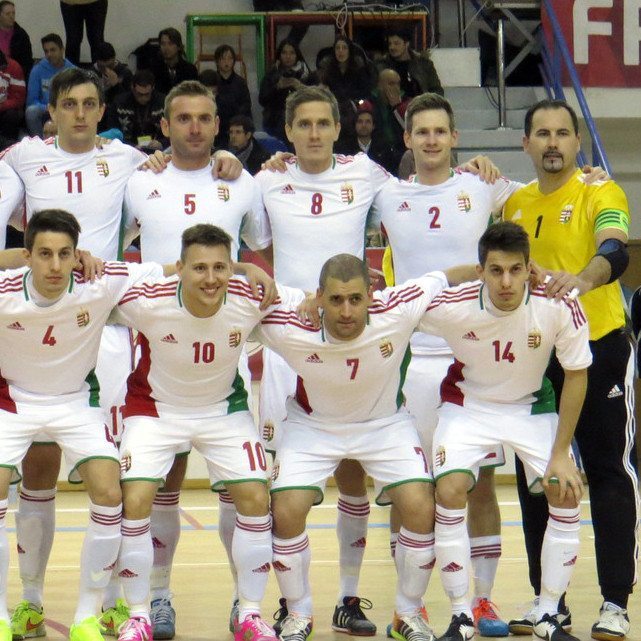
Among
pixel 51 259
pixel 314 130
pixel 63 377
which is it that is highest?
pixel 314 130

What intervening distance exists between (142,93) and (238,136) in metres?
1.41

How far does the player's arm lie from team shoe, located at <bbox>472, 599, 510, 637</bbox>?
0.72m

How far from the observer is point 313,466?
18.7 feet

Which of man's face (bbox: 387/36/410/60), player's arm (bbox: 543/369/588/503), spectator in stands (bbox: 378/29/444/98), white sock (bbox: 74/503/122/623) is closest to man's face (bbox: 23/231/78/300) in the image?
white sock (bbox: 74/503/122/623)

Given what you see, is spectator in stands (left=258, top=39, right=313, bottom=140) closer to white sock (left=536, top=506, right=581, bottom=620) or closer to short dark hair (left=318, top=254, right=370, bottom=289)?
short dark hair (left=318, top=254, right=370, bottom=289)

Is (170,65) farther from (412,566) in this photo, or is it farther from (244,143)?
(412,566)

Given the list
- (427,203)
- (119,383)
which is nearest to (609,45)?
(427,203)

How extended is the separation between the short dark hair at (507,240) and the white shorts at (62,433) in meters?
1.89

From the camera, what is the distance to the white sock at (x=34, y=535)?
593 centimetres

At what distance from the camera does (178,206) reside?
246 inches

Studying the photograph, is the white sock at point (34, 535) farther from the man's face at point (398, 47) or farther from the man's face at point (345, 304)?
the man's face at point (398, 47)

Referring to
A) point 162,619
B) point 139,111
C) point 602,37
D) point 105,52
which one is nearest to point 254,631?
point 162,619

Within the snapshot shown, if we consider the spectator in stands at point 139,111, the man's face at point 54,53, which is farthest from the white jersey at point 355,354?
the man's face at point 54,53

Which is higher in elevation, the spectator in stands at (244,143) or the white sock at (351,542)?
the spectator in stands at (244,143)
